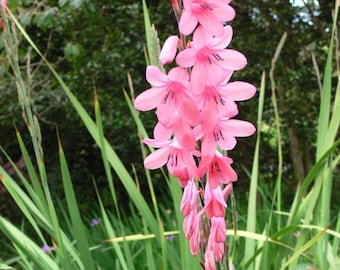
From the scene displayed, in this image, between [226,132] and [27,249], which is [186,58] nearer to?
[226,132]

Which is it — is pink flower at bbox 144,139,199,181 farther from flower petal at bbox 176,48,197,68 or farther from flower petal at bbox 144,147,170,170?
flower petal at bbox 176,48,197,68

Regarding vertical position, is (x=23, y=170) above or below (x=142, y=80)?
below

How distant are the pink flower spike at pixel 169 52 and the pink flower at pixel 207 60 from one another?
0.02m

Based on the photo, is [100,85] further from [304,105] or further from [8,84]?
[304,105]

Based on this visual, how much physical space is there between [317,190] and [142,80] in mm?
3482

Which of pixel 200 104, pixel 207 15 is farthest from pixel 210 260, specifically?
pixel 207 15

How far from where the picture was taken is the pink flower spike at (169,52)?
0.72 m

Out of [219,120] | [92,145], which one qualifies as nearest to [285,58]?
[92,145]

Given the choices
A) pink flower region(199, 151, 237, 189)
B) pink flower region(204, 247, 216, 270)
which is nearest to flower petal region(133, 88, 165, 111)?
pink flower region(199, 151, 237, 189)

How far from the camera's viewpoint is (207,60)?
2.30ft

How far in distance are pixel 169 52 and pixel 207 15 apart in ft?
0.22

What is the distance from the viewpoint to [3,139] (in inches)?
226

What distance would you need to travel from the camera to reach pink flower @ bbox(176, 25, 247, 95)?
696mm

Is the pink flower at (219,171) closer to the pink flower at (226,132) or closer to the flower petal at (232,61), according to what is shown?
the pink flower at (226,132)
